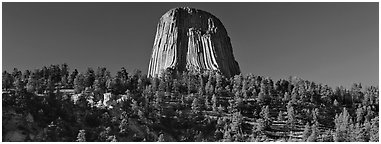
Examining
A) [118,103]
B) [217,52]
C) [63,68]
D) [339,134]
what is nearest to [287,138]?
[339,134]

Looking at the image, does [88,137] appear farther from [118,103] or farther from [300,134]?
[300,134]

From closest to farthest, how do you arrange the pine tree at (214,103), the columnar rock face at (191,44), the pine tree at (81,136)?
the pine tree at (81,136), the pine tree at (214,103), the columnar rock face at (191,44)

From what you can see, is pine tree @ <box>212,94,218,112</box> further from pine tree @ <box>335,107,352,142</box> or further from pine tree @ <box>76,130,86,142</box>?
pine tree @ <box>76,130,86,142</box>

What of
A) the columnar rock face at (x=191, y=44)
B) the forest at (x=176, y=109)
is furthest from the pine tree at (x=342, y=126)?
the columnar rock face at (x=191, y=44)

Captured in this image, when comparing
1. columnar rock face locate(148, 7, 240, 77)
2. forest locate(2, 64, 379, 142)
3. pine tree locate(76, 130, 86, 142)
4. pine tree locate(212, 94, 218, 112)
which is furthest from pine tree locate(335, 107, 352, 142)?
columnar rock face locate(148, 7, 240, 77)

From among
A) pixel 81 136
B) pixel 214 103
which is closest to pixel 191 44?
pixel 214 103

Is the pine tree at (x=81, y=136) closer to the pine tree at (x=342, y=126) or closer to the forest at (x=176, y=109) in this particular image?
the forest at (x=176, y=109)

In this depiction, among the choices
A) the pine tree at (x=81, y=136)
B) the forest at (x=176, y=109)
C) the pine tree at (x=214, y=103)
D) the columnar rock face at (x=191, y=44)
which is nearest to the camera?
the pine tree at (x=81, y=136)

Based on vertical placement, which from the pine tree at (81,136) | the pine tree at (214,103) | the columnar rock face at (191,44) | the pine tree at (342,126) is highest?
the columnar rock face at (191,44)

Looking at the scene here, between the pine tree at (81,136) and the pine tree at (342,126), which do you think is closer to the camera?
the pine tree at (81,136)
